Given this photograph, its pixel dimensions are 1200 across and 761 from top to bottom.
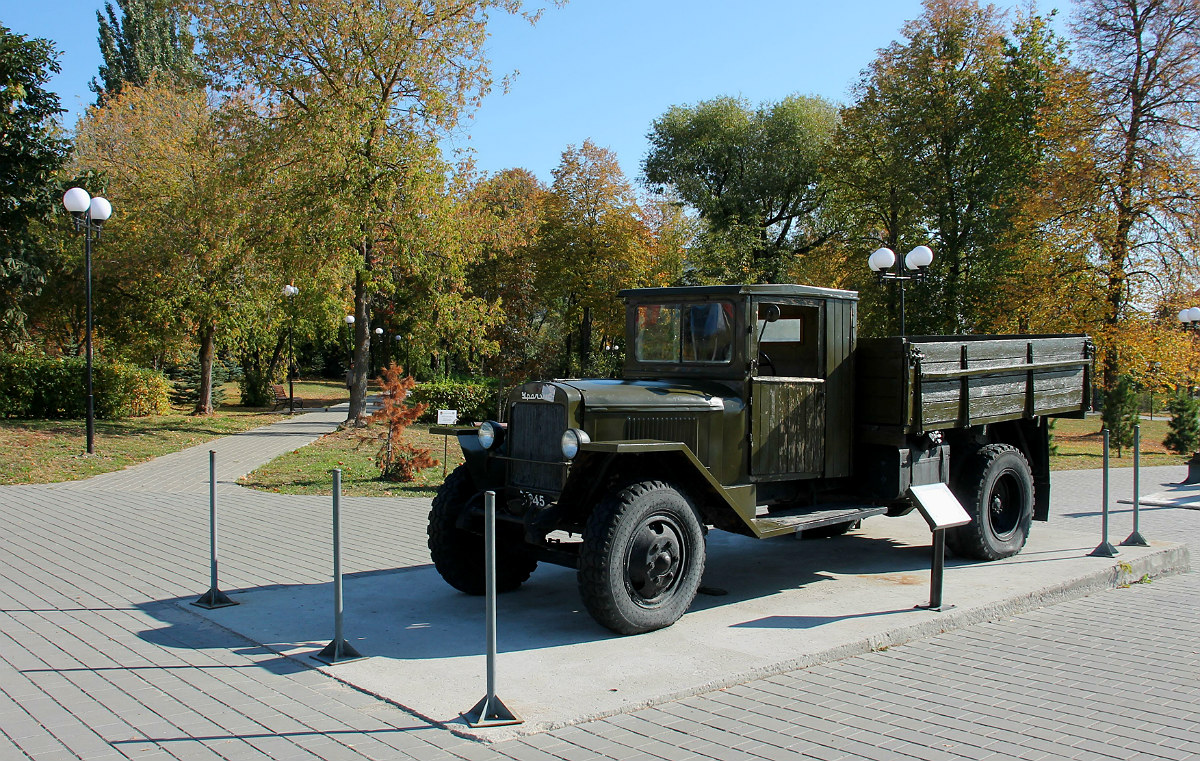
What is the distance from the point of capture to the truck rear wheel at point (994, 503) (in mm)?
7680

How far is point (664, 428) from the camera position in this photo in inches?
244

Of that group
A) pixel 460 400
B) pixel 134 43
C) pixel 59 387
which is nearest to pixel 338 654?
pixel 59 387

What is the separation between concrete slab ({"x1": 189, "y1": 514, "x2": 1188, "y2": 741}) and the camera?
185 inches

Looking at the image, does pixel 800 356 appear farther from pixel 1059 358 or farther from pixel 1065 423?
pixel 1065 423

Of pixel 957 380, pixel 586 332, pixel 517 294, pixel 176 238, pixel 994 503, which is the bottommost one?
pixel 994 503

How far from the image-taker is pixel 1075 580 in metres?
6.96

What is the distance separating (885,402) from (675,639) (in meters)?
2.94

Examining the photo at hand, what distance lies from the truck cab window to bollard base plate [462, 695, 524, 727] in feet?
12.1

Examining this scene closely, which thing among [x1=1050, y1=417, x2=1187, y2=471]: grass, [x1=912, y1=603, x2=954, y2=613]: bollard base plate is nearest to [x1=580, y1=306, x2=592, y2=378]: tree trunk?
[x1=1050, y1=417, x2=1187, y2=471]: grass

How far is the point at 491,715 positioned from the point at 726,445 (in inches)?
115

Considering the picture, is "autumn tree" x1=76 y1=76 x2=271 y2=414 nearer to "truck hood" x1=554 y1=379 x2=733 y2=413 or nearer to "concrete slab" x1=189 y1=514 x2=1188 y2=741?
"concrete slab" x1=189 y1=514 x2=1188 y2=741

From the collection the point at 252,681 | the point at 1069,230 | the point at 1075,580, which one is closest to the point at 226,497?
the point at 252,681

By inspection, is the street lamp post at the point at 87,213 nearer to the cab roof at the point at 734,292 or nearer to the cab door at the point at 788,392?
the cab roof at the point at 734,292

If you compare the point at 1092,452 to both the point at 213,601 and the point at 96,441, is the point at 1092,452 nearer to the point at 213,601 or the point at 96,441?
the point at 213,601
